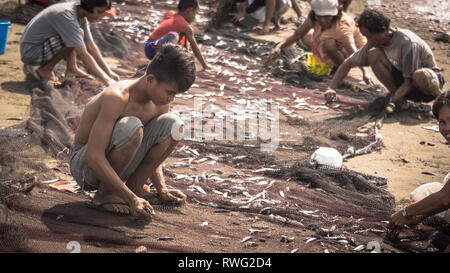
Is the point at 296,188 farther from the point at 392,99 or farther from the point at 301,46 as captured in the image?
the point at 301,46

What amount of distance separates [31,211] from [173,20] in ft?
14.3

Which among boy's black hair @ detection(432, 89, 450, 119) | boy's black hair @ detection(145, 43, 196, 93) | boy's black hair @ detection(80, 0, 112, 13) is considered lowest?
boy's black hair @ detection(80, 0, 112, 13)

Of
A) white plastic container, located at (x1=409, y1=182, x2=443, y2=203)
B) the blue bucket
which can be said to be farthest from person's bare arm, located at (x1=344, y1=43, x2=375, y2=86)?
the blue bucket

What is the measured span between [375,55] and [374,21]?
56 centimetres

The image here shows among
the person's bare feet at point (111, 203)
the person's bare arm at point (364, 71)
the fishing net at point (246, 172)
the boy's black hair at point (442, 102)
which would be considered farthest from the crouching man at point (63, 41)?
the boy's black hair at point (442, 102)

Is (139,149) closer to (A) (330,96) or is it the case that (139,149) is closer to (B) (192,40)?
(A) (330,96)

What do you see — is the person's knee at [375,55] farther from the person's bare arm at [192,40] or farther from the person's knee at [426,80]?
the person's bare arm at [192,40]

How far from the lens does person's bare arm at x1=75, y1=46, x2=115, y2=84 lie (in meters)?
5.93

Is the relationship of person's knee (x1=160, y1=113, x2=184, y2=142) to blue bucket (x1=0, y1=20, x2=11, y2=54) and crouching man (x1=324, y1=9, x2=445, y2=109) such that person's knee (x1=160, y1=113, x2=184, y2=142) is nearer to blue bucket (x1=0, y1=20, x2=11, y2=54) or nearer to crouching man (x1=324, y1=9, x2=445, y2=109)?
crouching man (x1=324, y1=9, x2=445, y2=109)

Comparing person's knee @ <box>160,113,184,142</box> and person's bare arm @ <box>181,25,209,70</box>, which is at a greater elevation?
person's knee @ <box>160,113,184,142</box>

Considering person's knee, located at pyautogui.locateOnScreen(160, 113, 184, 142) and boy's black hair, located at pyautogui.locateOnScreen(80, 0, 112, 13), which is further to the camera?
boy's black hair, located at pyautogui.locateOnScreen(80, 0, 112, 13)

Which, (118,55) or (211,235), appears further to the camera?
(118,55)

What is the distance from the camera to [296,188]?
14.0 feet
